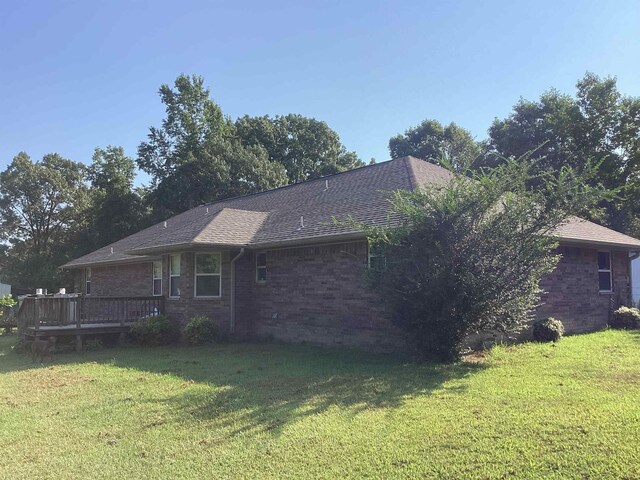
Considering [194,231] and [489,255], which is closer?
[489,255]

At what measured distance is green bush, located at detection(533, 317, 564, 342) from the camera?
12.6 metres

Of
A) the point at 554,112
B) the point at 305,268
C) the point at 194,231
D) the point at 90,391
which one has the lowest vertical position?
the point at 90,391

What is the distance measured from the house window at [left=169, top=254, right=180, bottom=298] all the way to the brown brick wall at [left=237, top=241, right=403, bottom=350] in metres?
2.24

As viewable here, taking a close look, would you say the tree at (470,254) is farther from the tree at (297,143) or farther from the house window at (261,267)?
the tree at (297,143)

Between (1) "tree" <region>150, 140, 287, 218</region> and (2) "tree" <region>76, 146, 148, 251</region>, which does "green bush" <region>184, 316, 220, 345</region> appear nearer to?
(1) "tree" <region>150, 140, 287, 218</region>

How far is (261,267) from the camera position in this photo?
15492 mm

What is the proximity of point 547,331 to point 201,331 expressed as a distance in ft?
29.7

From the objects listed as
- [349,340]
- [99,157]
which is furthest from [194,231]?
[99,157]

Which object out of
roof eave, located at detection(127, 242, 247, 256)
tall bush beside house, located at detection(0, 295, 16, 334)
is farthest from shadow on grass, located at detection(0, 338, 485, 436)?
tall bush beside house, located at detection(0, 295, 16, 334)

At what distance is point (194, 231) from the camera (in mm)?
15570

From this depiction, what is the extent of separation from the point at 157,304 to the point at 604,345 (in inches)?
498

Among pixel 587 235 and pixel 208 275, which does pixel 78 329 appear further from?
pixel 587 235

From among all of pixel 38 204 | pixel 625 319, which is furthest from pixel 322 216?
pixel 38 204

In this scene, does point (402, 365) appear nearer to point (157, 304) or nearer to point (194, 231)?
point (194, 231)
